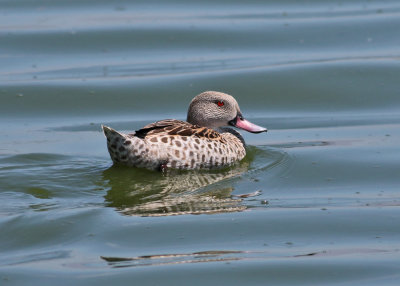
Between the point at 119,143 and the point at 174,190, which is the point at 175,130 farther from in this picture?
the point at 174,190

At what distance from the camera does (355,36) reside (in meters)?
16.0

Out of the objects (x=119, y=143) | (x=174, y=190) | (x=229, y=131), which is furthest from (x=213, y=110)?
(x=174, y=190)

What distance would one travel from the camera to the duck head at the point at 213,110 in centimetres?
1066

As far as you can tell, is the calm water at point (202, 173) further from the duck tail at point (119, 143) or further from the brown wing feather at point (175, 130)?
the brown wing feather at point (175, 130)

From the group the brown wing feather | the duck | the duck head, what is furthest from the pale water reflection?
the duck head

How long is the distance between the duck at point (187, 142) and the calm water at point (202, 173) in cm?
17

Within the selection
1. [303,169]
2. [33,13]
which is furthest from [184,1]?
[303,169]

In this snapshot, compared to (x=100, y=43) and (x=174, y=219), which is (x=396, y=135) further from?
(x=100, y=43)

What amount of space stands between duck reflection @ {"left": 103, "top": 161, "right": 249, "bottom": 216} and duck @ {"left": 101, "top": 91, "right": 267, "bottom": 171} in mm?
121

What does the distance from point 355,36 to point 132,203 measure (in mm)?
8376

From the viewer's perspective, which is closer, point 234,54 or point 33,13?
point 234,54

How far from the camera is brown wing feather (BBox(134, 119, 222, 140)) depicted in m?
9.73

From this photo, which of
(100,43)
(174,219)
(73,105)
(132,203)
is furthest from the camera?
(100,43)

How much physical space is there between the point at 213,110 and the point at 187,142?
3.45ft
